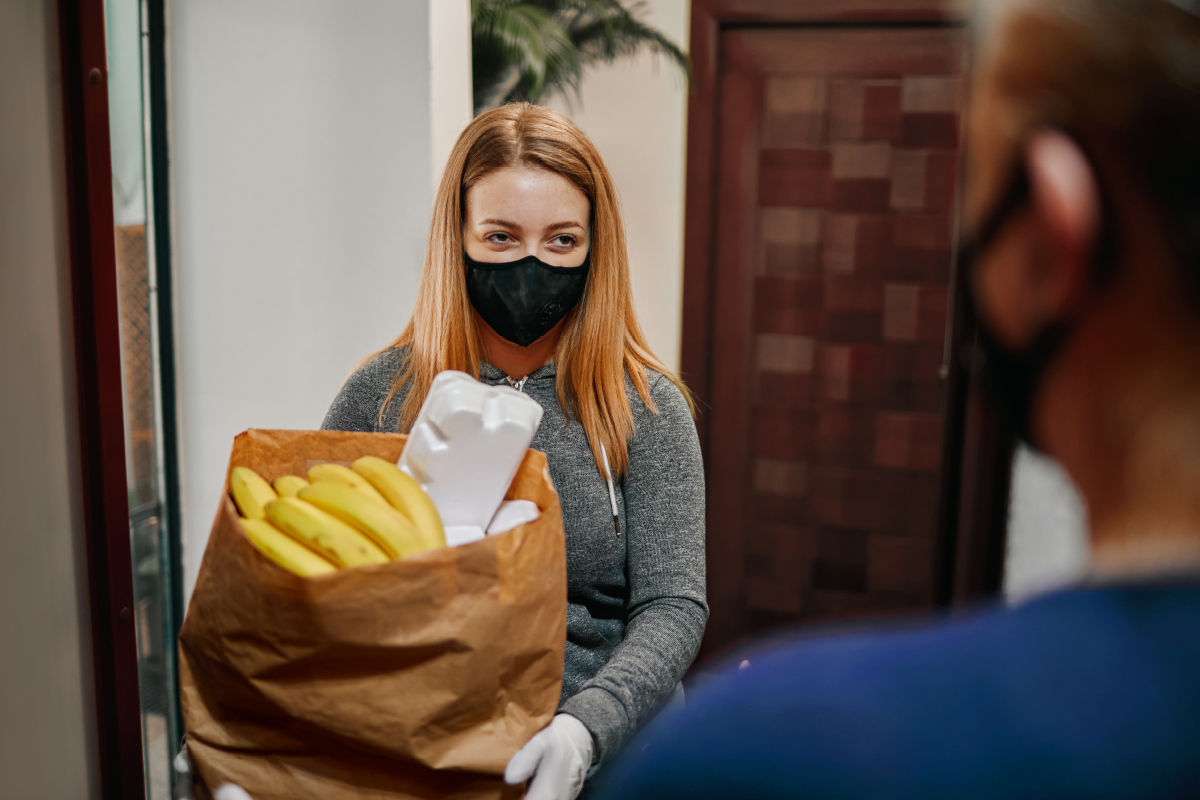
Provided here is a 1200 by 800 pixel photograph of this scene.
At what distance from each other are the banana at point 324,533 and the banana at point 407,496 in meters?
0.04

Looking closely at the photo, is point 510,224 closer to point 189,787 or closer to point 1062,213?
point 189,787

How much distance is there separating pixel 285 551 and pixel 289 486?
0.14 meters

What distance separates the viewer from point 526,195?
1.12 meters

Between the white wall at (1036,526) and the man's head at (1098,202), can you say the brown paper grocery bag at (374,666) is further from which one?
the white wall at (1036,526)

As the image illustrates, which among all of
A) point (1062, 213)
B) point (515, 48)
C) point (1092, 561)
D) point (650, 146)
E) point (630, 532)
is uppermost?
point (515, 48)

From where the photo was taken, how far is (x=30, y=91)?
1.08m

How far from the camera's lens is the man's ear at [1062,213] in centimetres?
29

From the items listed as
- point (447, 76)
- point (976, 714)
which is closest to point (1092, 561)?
point (976, 714)

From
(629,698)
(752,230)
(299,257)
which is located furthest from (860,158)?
(629,698)

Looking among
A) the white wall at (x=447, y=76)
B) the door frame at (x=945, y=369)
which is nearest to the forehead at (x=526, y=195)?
the white wall at (x=447, y=76)

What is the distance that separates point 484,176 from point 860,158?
1.83 m

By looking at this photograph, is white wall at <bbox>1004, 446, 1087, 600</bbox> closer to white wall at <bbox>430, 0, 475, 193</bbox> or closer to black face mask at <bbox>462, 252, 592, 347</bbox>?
black face mask at <bbox>462, 252, 592, 347</bbox>

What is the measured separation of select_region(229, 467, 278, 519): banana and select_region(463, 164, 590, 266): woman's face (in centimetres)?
44

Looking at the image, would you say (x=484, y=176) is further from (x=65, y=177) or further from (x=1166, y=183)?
(x=1166, y=183)
